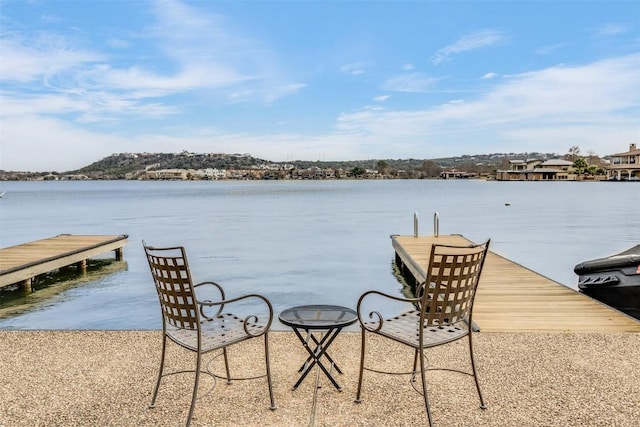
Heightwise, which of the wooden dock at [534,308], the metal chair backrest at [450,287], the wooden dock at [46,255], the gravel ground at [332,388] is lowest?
the wooden dock at [46,255]

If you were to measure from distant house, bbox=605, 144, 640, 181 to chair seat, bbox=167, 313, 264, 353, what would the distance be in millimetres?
118532

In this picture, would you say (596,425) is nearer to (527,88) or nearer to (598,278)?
(598,278)

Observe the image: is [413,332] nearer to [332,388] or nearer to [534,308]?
[332,388]

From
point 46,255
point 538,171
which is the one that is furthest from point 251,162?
point 46,255

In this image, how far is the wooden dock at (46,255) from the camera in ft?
31.1

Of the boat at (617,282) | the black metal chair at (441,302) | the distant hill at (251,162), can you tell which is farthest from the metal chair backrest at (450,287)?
the distant hill at (251,162)

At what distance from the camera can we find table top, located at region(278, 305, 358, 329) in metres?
3.34

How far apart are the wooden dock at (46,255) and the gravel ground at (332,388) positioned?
5161mm

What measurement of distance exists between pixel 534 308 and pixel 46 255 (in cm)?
976

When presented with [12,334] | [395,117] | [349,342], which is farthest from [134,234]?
[395,117]

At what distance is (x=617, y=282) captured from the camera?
7027 millimetres

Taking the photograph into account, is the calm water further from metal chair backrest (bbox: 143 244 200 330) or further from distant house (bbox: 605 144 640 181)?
distant house (bbox: 605 144 640 181)

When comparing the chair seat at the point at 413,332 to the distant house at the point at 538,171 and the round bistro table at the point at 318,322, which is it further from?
the distant house at the point at 538,171

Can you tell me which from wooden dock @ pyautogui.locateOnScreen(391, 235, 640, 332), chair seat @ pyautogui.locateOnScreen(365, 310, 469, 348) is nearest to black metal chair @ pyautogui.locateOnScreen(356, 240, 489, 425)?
chair seat @ pyautogui.locateOnScreen(365, 310, 469, 348)
